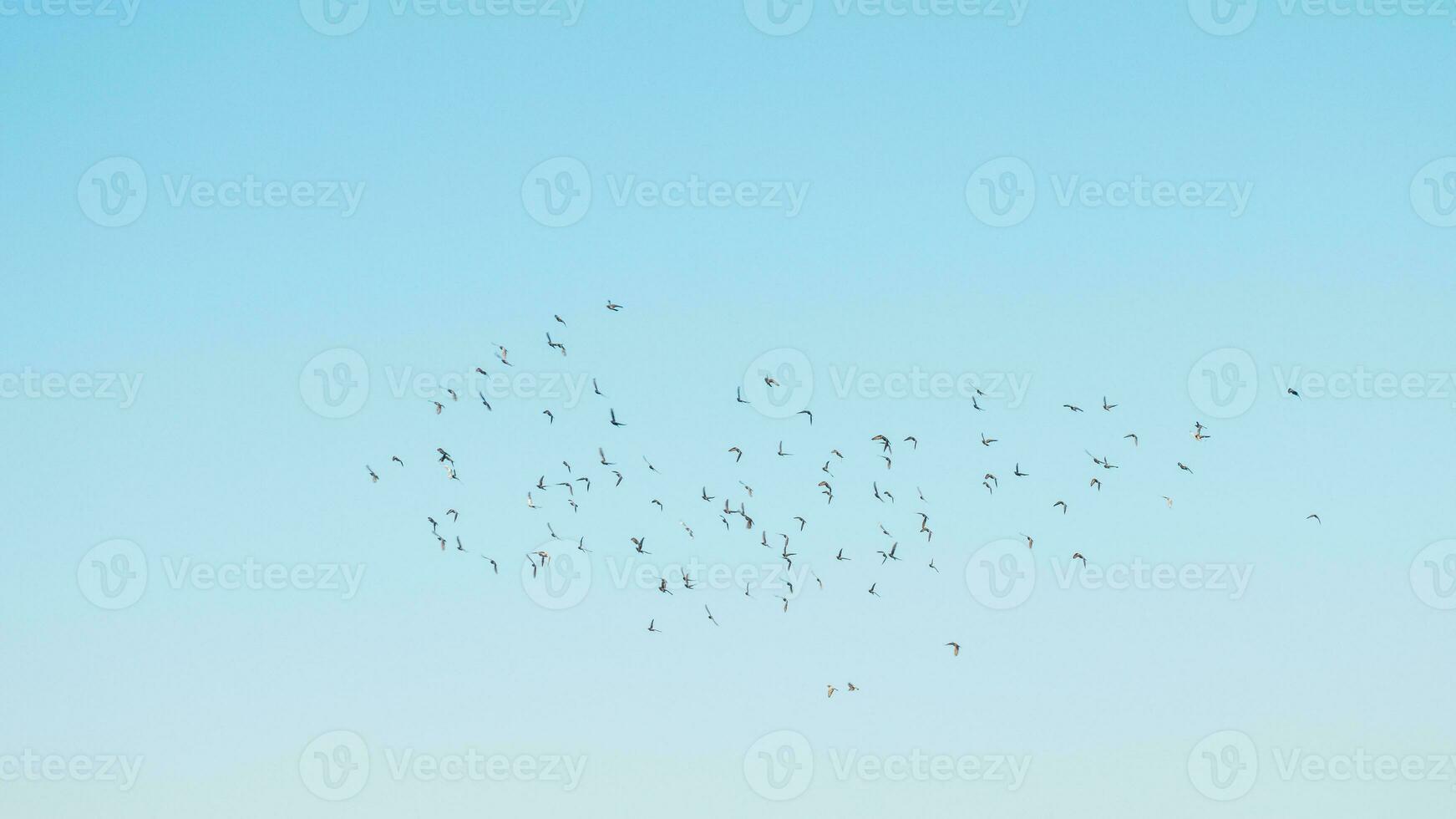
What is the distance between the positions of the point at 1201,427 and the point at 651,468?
1556cm

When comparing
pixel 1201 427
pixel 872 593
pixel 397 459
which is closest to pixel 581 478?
pixel 397 459

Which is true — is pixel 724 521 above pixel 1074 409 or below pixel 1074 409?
below

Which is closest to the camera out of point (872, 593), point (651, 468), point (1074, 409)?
point (651, 468)

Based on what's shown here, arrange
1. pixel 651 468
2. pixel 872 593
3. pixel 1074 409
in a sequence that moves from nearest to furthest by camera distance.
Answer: pixel 651 468 < pixel 1074 409 < pixel 872 593

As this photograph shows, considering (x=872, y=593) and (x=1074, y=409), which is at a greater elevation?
(x=1074, y=409)

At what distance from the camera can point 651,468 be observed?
161 ft

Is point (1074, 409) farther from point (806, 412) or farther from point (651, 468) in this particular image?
point (651, 468)

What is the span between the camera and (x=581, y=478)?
165ft

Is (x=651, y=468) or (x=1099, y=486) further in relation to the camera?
(x=1099, y=486)

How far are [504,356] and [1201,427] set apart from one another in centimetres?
1919

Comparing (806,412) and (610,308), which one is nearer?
(610,308)

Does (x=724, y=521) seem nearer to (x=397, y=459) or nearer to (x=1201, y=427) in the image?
(x=397, y=459)

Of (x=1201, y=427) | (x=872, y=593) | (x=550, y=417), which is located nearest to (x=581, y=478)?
(x=550, y=417)

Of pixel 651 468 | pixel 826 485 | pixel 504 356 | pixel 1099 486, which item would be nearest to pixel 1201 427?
pixel 1099 486
